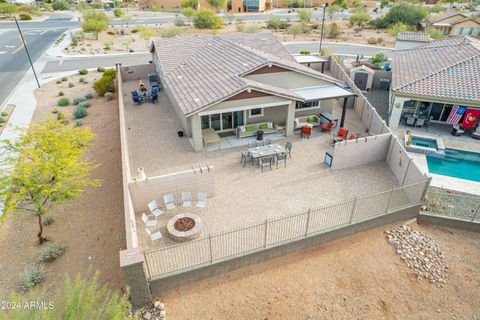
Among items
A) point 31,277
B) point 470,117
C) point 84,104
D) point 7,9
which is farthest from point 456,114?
point 7,9

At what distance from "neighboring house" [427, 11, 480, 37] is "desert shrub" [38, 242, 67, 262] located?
6099 centimetres

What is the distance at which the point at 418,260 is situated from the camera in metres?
12.5

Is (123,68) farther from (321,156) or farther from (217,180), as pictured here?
(321,156)

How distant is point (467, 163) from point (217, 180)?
612 inches

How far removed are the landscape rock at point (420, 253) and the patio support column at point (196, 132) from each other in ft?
35.6

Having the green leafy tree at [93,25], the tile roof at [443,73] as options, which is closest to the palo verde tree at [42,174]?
the tile roof at [443,73]

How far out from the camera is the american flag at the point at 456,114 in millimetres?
21381

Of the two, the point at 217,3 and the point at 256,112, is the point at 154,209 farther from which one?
the point at 217,3

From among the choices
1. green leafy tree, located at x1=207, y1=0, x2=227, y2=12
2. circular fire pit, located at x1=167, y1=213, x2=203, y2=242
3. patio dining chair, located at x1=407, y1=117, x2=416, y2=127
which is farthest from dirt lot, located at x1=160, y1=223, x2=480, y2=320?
green leafy tree, located at x1=207, y1=0, x2=227, y2=12

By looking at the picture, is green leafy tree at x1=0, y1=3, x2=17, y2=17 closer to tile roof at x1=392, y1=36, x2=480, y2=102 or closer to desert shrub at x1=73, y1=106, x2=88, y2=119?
desert shrub at x1=73, y1=106, x2=88, y2=119

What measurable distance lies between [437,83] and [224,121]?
1509 centimetres

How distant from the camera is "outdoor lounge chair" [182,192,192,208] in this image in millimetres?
14334

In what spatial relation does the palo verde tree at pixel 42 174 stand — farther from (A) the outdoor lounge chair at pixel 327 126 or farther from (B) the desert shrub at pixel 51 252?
(A) the outdoor lounge chair at pixel 327 126

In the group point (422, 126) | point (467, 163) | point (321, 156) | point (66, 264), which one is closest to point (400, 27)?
point (422, 126)
